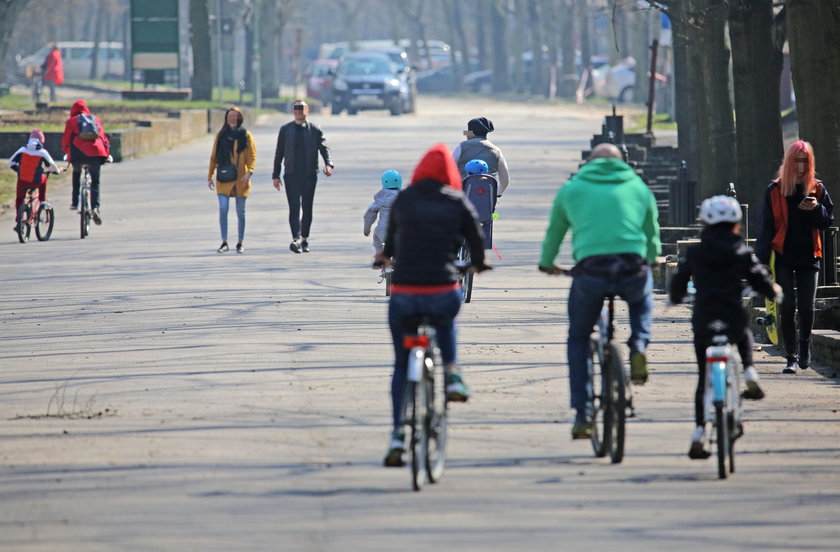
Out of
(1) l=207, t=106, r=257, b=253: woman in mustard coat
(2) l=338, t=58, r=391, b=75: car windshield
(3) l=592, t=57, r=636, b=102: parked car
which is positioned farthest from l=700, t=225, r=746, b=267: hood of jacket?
(3) l=592, t=57, r=636, b=102: parked car

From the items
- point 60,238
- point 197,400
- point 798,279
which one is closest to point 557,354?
point 798,279

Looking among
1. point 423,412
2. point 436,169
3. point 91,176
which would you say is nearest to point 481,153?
point 91,176

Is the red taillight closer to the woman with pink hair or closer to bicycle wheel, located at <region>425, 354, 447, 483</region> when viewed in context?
bicycle wheel, located at <region>425, 354, 447, 483</region>

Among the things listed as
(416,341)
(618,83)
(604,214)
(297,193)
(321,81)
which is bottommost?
(416,341)

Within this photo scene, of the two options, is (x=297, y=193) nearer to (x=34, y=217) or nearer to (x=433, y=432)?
(x=34, y=217)

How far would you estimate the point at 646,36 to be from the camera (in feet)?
206

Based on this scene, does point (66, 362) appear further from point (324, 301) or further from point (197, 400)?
point (324, 301)

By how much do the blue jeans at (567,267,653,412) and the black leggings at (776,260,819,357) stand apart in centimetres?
339

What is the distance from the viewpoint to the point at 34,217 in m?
21.2

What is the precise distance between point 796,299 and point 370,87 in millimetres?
43601

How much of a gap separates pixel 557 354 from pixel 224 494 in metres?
5.21

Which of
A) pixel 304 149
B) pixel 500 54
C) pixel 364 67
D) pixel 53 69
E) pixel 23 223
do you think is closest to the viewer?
pixel 304 149

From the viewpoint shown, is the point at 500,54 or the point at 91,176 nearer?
the point at 91,176

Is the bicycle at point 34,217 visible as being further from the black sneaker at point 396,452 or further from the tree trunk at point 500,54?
the tree trunk at point 500,54
